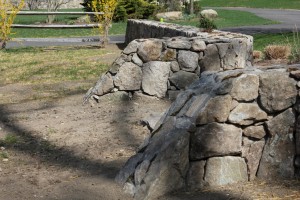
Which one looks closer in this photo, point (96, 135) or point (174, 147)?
Answer: point (174, 147)

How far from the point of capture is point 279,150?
5.55 meters

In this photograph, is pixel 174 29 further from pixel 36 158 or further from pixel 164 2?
pixel 164 2

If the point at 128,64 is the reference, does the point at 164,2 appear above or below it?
below

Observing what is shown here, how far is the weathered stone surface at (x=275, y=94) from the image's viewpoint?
5.52 meters

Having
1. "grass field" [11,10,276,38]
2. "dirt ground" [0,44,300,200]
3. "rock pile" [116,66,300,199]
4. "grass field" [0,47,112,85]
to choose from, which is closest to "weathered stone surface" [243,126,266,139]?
"rock pile" [116,66,300,199]

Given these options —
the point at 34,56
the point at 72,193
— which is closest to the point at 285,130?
the point at 72,193

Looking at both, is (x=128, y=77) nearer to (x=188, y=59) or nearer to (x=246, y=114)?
(x=188, y=59)

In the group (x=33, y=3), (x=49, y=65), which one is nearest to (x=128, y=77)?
(x=49, y=65)

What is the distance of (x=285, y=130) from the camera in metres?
5.52

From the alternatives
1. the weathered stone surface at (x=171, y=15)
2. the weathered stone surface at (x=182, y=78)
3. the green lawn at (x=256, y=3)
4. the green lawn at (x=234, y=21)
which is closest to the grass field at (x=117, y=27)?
the green lawn at (x=234, y=21)

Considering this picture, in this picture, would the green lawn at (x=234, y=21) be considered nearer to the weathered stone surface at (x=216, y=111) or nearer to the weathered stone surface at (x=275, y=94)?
the weathered stone surface at (x=275, y=94)

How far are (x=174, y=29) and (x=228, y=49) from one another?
3567 millimetres

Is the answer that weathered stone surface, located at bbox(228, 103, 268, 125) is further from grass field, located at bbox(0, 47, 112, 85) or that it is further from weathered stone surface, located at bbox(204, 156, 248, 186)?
grass field, located at bbox(0, 47, 112, 85)

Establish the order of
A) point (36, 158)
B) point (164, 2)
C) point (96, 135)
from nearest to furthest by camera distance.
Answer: point (36, 158), point (96, 135), point (164, 2)
